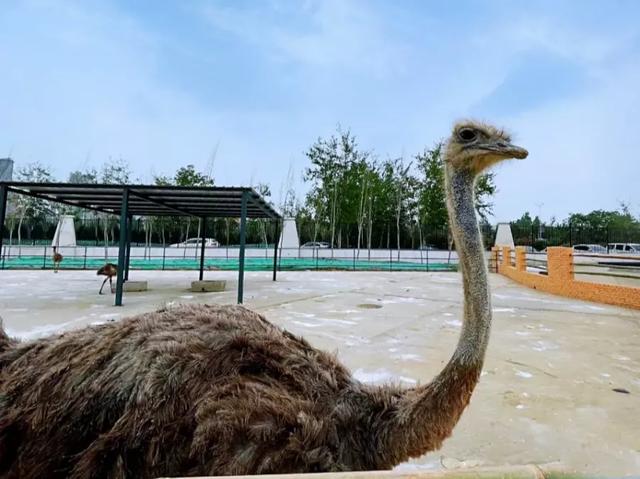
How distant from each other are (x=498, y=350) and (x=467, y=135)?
2.72m

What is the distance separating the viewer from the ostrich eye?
1598 millimetres

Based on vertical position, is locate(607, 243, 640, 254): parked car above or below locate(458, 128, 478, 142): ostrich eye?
below

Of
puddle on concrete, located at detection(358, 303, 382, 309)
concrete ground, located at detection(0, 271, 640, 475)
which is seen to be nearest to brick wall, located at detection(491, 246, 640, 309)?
concrete ground, located at detection(0, 271, 640, 475)

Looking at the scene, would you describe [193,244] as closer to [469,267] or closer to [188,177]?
[188,177]

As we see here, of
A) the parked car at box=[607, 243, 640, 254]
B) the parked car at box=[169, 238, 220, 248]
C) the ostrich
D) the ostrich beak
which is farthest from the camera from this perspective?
the parked car at box=[169, 238, 220, 248]

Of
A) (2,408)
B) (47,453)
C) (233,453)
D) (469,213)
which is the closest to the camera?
(233,453)

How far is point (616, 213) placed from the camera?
37531 millimetres

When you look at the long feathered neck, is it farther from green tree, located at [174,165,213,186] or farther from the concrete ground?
green tree, located at [174,165,213,186]

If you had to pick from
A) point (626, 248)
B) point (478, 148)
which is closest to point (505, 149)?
point (478, 148)

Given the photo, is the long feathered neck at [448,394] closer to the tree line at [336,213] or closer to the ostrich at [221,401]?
the ostrich at [221,401]

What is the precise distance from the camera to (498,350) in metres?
3.66

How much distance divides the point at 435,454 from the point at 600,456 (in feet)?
2.46

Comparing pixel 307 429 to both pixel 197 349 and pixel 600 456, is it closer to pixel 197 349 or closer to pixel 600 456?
pixel 197 349

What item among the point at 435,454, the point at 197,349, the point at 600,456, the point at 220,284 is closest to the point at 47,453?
the point at 197,349
